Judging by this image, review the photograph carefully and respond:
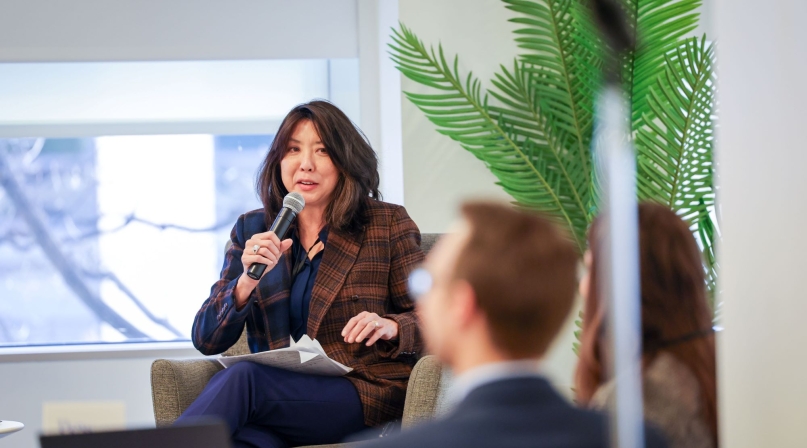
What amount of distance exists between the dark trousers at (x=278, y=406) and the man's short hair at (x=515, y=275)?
1178mm

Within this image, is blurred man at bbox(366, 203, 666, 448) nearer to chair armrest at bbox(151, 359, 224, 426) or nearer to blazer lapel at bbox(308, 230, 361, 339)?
chair armrest at bbox(151, 359, 224, 426)

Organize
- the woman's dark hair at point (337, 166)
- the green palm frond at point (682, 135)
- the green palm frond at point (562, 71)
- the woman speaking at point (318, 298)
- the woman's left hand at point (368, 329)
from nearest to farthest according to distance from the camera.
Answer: the woman speaking at point (318, 298), the woman's left hand at point (368, 329), the woman's dark hair at point (337, 166), the green palm frond at point (682, 135), the green palm frond at point (562, 71)

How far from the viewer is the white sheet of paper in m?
1.99

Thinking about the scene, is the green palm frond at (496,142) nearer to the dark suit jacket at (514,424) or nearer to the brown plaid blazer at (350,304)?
the brown plaid blazer at (350,304)

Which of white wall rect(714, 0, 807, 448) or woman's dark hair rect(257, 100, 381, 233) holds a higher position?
woman's dark hair rect(257, 100, 381, 233)

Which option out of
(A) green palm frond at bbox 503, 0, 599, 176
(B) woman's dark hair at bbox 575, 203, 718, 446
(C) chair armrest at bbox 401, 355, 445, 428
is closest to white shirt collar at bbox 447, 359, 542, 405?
(B) woman's dark hair at bbox 575, 203, 718, 446

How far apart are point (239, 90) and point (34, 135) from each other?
2.74ft

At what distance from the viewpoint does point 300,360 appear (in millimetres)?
2031

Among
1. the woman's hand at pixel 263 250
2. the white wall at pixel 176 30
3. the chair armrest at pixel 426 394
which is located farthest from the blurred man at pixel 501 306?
the white wall at pixel 176 30

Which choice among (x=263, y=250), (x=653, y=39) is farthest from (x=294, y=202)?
(x=653, y=39)

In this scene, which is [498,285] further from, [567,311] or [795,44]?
[795,44]

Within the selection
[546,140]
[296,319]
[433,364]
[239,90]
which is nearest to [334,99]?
[239,90]

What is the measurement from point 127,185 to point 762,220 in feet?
10.3

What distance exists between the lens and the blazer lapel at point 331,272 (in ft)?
7.54
